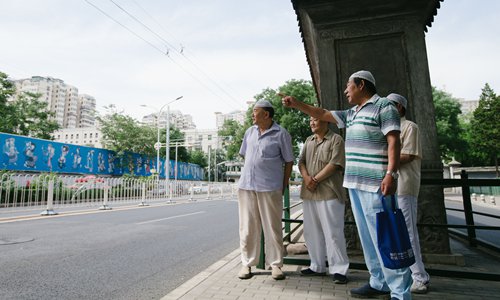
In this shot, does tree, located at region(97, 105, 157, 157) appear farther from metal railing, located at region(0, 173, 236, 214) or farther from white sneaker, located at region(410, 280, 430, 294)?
white sneaker, located at region(410, 280, 430, 294)

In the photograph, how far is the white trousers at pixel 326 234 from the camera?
3117 millimetres

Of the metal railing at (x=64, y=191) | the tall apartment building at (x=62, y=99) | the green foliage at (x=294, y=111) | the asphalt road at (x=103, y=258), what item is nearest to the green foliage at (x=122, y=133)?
the green foliage at (x=294, y=111)

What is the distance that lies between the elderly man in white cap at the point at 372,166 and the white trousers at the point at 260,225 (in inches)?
36.4

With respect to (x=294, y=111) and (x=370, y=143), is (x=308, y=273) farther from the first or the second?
(x=294, y=111)

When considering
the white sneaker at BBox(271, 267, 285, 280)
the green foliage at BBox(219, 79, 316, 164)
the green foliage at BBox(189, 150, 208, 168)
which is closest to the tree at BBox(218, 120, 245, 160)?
the green foliage at BBox(219, 79, 316, 164)

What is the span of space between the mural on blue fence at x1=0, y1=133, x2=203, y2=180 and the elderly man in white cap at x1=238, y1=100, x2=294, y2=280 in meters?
25.0

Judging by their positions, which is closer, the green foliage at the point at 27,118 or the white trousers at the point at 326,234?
the white trousers at the point at 326,234

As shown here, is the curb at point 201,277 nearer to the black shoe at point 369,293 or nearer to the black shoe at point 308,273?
the black shoe at point 308,273

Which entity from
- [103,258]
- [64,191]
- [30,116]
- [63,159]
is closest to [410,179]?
[103,258]

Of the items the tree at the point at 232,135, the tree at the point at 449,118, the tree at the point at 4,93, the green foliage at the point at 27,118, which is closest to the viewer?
the tree at the point at 4,93

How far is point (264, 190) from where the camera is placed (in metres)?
3.29

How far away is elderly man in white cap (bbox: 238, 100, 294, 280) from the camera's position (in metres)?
3.30

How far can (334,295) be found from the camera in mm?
2697

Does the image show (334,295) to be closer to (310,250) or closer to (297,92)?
(310,250)
